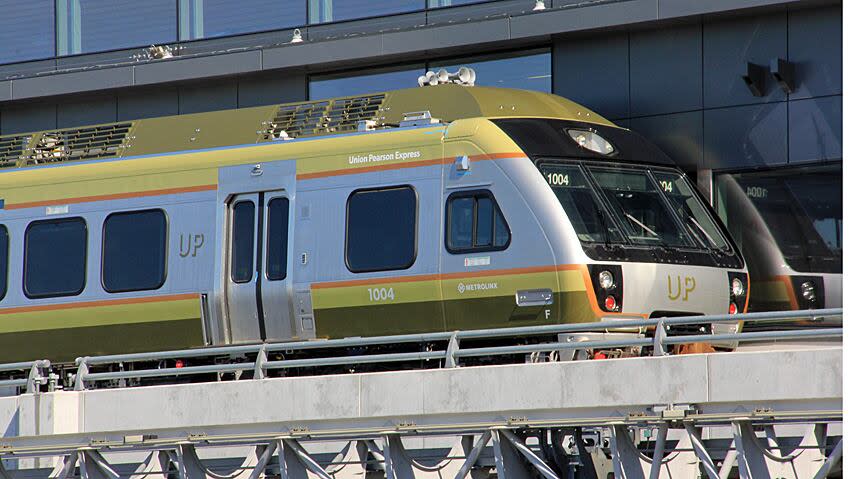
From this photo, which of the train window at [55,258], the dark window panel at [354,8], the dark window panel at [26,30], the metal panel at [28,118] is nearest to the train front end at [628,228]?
the train window at [55,258]

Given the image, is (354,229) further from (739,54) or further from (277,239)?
(739,54)

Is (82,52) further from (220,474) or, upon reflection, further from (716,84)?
(220,474)

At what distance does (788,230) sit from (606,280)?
569cm

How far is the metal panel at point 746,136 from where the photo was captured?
22031 millimetres

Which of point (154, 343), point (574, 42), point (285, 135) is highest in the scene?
point (574, 42)

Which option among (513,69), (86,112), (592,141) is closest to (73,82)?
(86,112)

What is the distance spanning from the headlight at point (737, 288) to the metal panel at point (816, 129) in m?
3.25

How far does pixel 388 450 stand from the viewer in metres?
15.1

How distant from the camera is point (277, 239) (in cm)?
1944

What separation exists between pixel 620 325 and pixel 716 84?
346 inches

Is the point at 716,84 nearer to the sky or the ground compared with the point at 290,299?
nearer to the sky

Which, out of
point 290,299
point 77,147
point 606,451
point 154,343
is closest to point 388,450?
point 606,451

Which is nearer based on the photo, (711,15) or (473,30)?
(711,15)

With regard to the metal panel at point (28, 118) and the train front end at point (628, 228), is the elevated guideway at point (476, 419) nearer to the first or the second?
the train front end at point (628, 228)
